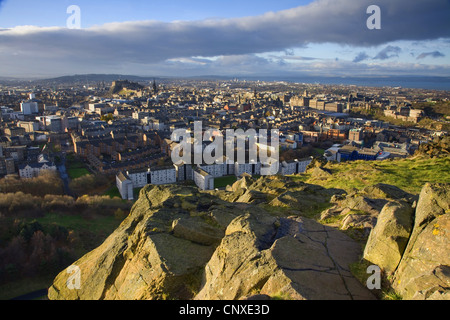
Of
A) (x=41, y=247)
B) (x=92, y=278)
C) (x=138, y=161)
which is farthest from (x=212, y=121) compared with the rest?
(x=92, y=278)

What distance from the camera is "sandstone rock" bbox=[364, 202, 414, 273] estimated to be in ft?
14.6

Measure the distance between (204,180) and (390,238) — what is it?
23.6 metres

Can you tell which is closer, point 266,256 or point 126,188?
point 266,256

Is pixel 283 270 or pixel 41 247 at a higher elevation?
pixel 283 270

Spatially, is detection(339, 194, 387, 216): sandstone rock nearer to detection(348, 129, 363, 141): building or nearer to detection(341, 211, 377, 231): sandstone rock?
detection(341, 211, 377, 231): sandstone rock

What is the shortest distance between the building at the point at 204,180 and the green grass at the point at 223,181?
1427 millimetres

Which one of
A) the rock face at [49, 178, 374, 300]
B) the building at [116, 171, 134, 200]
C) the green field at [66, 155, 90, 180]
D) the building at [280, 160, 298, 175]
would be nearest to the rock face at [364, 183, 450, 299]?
the rock face at [49, 178, 374, 300]

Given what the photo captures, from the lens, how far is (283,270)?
4.15 metres

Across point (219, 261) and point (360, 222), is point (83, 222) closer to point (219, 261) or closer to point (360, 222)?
point (219, 261)

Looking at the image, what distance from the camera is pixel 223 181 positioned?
1208 inches

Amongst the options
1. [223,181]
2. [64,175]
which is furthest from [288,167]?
[64,175]

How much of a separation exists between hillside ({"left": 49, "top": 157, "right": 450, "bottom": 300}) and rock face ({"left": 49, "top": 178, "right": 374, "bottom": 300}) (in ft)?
0.05
